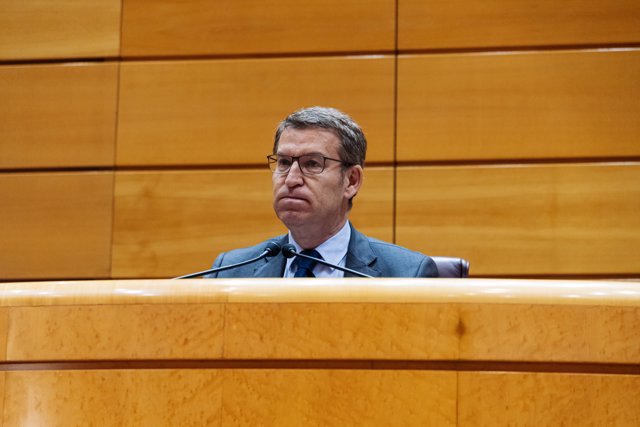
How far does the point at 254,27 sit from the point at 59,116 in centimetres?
79

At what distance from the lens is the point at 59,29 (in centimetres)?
316

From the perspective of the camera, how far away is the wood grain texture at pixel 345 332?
3.52 feet

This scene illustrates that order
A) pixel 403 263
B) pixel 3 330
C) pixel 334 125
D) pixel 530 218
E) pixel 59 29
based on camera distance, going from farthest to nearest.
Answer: pixel 59 29
pixel 530 218
pixel 334 125
pixel 403 263
pixel 3 330

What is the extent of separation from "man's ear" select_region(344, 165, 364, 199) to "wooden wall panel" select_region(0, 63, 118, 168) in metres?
1.17

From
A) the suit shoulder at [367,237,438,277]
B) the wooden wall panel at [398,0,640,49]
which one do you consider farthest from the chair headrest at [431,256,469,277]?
the wooden wall panel at [398,0,640,49]

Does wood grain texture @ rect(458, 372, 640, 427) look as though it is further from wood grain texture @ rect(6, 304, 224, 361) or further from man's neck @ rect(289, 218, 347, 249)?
man's neck @ rect(289, 218, 347, 249)

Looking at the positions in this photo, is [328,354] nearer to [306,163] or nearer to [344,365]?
[344,365]

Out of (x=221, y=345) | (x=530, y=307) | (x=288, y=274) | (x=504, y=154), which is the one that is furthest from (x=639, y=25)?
(x=221, y=345)

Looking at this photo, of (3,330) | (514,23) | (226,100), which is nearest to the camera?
(3,330)

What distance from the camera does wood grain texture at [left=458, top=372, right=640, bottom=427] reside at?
3.37ft

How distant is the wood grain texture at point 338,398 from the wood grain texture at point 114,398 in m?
0.04

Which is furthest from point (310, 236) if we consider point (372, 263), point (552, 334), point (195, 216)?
point (552, 334)

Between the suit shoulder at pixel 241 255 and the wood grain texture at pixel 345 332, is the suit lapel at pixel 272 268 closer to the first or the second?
the suit shoulder at pixel 241 255

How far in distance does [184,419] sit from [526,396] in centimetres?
43
